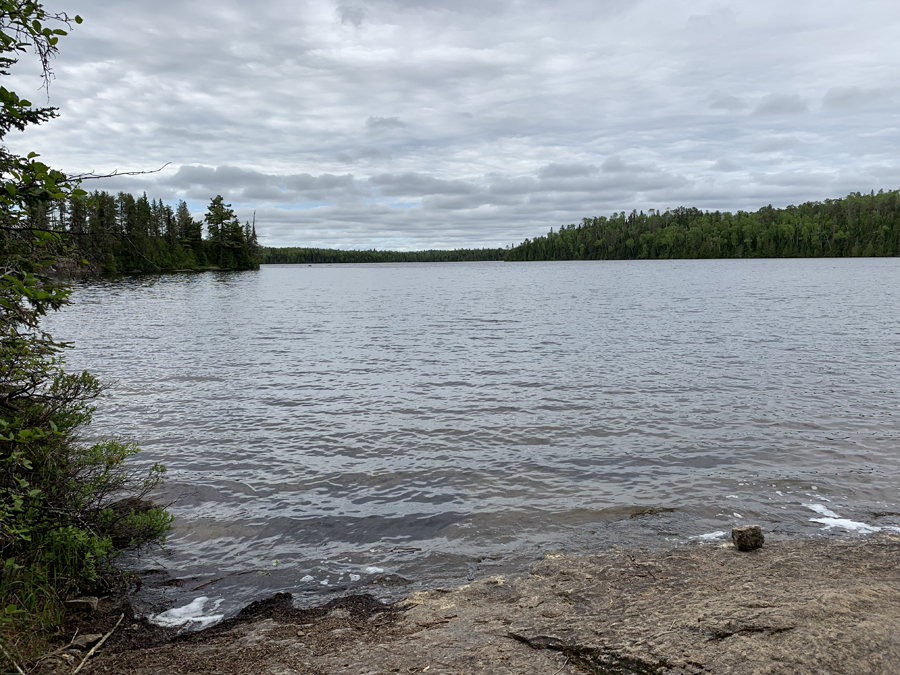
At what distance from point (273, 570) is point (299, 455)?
5146 millimetres

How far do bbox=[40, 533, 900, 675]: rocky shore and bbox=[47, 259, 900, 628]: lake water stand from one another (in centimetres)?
90

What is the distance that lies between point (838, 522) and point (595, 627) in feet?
21.6

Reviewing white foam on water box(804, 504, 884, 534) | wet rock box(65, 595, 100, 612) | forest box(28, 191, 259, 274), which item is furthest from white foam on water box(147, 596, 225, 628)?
forest box(28, 191, 259, 274)

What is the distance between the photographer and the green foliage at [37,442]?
4355 millimetres

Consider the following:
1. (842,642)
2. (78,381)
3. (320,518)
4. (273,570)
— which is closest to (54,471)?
(78,381)

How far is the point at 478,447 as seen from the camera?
1406 centimetres

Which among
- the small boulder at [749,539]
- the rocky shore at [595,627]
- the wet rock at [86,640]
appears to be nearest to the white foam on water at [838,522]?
the rocky shore at [595,627]

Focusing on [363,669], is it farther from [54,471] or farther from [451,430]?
[451,430]

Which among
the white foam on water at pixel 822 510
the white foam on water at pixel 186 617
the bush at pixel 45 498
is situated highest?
the bush at pixel 45 498

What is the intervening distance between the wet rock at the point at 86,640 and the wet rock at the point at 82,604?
69cm

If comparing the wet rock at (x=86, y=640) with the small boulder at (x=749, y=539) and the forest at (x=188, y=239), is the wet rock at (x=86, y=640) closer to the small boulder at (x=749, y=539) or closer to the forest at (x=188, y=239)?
the small boulder at (x=749, y=539)

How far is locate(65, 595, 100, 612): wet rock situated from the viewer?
22.5 ft

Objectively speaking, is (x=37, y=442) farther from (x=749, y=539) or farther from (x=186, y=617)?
(x=749, y=539)

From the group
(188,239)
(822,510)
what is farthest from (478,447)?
(188,239)
